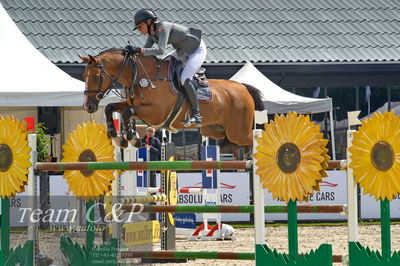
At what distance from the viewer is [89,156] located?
6.97 metres

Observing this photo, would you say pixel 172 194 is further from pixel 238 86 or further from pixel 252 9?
pixel 252 9

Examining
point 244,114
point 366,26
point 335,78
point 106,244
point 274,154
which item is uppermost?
point 366,26

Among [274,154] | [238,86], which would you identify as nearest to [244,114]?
[238,86]

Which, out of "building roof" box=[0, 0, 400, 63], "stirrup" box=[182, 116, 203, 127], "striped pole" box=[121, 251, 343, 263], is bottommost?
"striped pole" box=[121, 251, 343, 263]

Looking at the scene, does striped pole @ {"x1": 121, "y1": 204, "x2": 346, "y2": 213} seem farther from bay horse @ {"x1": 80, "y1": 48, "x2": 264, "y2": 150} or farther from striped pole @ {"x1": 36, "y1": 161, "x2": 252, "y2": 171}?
bay horse @ {"x1": 80, "y1": 48, "x2": 264, "y2": 150}

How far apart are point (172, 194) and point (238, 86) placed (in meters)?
1.38

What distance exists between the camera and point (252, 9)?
19.6 meters

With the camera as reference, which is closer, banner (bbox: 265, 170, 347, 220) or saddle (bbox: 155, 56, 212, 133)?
saddle (bbox: 155, 56, 212, 133)

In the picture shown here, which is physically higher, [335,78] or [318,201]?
[335,78]

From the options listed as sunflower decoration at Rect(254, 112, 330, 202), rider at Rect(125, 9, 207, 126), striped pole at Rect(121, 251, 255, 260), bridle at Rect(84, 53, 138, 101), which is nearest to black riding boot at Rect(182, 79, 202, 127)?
rider at Rect(125, 9, 207, 126)

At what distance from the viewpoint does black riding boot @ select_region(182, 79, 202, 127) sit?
8023 millimetres

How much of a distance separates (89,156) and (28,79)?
488 centimetres

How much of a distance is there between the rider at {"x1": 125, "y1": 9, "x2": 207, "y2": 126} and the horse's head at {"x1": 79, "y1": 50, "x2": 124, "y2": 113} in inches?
6.9

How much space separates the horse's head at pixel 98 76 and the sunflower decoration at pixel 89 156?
67 centimetres
